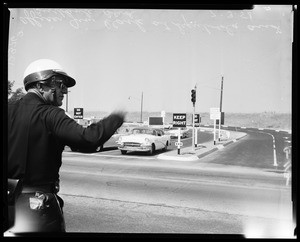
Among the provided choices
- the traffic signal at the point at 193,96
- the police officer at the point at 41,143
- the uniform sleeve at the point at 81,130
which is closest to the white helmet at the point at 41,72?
the police officer at the point at 41,143

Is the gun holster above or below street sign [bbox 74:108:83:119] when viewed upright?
below

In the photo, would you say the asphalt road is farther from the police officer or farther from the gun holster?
the gun holster

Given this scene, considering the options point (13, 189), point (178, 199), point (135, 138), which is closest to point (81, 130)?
point (13, 189)

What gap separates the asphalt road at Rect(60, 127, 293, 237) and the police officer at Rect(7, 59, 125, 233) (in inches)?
69.5

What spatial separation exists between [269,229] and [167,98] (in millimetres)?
1497

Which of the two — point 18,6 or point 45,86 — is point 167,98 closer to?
point 45,86

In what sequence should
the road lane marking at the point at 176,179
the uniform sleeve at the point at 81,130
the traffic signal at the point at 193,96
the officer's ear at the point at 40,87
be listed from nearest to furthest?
A: the uniform sleeve at the point at 81,130, the officer's ear at the point at 40,87, the traffic signal at the point at 193,96, the road lane marking at the point at 176,179

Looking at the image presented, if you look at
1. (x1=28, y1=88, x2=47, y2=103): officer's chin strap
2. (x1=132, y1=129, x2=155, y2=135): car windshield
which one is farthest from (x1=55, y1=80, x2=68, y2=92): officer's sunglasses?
(x1=132, y1=129, x2=155, y2=135): car windshield

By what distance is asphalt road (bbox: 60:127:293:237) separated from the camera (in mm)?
3461

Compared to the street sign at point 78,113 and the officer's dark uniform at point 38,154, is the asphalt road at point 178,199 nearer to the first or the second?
the street sign at point 78,113

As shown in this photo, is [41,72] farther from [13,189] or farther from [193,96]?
[193,96]

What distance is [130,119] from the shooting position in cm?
224

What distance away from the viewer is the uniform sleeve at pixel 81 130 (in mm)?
1711
